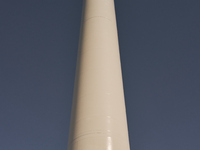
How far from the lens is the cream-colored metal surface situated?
38.3ft

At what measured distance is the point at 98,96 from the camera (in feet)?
43.2

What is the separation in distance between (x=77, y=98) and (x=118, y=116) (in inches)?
101

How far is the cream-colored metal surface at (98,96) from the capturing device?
11.7m

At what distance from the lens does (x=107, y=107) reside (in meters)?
12.8

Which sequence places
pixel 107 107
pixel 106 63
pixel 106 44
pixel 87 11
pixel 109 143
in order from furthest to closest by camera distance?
pixel 87 11
pixel 106 44
pixel 106 63
pixel 107 107
pixel 109 143

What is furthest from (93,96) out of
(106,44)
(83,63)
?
(106,44)

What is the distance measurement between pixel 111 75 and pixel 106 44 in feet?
9.40

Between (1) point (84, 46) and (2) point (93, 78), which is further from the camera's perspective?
(1) point (84, 46)

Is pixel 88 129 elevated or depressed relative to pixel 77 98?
depressed

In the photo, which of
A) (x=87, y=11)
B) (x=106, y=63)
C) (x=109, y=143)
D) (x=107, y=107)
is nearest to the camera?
(x=109, y=143)

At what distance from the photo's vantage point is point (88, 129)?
11.9 m

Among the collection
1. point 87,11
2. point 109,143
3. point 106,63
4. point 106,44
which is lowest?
point 109,143

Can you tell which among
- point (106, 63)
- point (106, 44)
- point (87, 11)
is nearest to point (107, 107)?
point (106, 63)

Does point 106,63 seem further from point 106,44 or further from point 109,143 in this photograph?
point 109,143
